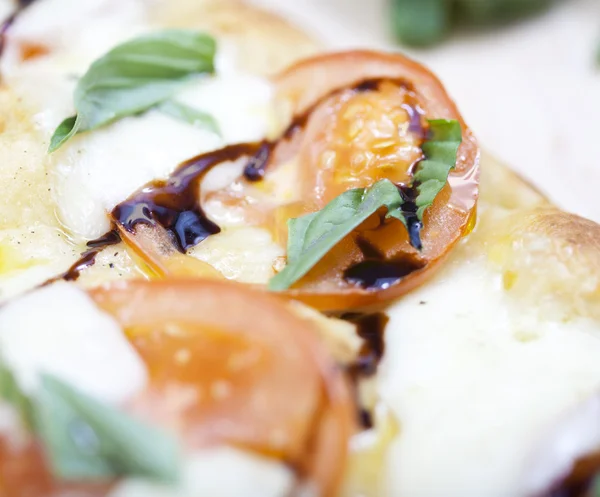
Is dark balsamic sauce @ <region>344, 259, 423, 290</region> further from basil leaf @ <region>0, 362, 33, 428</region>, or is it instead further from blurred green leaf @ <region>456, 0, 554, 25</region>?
blurred green leaf @ <region>456, 0, 554, 25</region>

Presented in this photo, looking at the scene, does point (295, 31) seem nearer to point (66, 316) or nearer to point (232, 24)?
point (232, 24)

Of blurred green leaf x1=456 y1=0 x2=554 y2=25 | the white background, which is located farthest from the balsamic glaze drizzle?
blurred green leaf x1=456 y1=0 x2=554 y2=25

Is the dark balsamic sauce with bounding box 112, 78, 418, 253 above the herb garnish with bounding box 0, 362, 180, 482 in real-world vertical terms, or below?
below

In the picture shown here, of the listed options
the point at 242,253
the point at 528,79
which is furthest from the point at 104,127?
the point at 528,79

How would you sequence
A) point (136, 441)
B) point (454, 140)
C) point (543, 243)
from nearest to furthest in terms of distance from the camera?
1. point (136, 441)
2. point (543, 243)
3. point (454, 140)

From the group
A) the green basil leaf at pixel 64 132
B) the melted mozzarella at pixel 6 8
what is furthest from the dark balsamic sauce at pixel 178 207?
the melted mozzarella at pixel 6 8

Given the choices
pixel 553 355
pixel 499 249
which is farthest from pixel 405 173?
pixel 553 355

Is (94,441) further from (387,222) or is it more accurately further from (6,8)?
(6,8)

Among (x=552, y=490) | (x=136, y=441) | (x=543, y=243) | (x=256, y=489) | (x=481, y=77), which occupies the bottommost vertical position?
(x=481, y=77)

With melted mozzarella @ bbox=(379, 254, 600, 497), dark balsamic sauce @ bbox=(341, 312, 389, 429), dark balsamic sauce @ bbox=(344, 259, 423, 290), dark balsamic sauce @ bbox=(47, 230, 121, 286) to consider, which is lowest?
melted mozzarella @ bbox=(379, 254, 600, 497)
